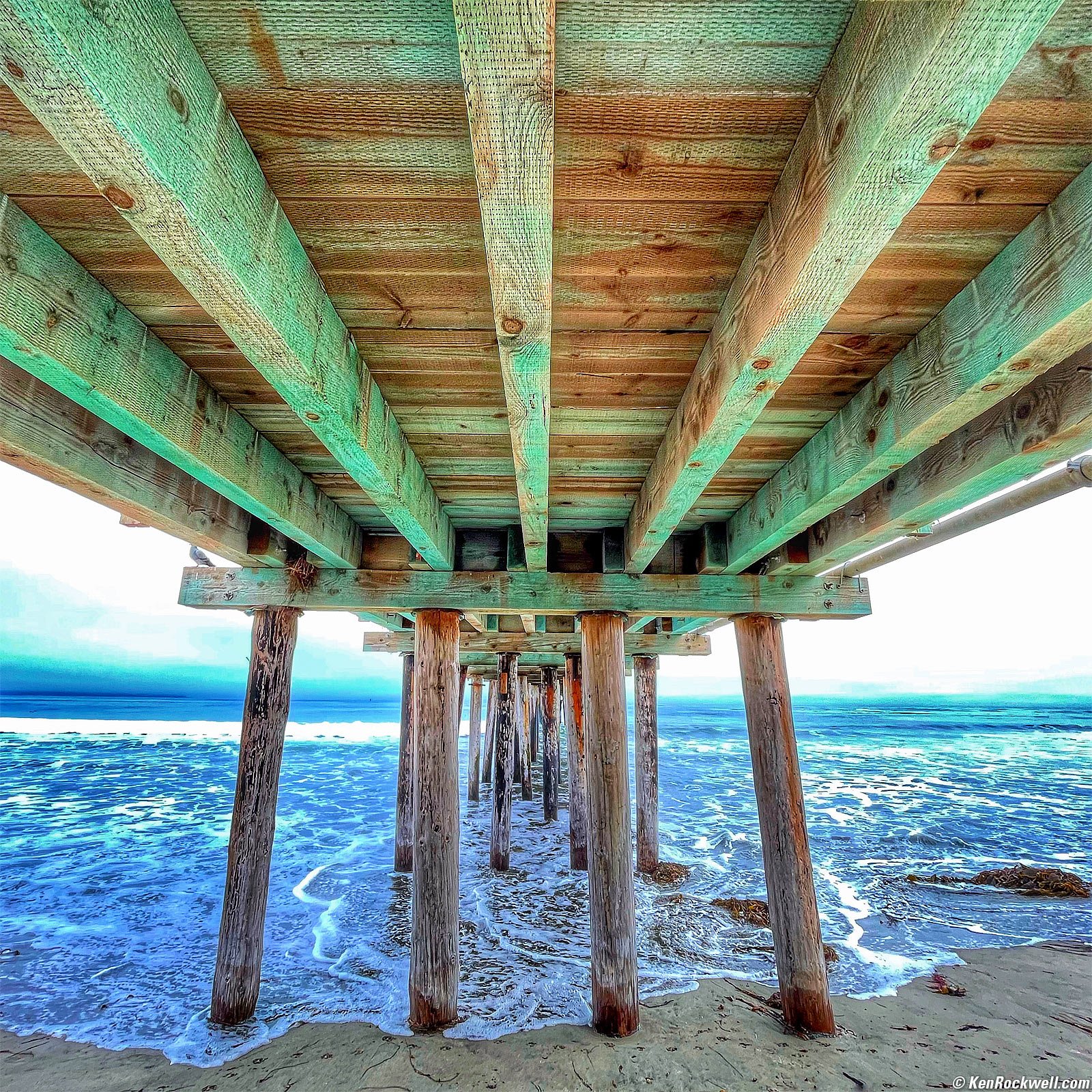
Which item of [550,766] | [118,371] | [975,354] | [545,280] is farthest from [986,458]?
[550,766]

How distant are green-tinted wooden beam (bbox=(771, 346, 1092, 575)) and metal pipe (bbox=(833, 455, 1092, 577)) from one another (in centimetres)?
20

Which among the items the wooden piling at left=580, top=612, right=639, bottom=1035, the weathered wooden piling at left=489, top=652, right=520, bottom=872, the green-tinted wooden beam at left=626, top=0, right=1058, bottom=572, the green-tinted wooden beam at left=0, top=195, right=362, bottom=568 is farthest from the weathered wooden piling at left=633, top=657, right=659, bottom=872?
the green-tinted wooden beam at left=626, top=0, right=1058, bottom=572

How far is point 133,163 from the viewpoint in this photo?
132 cm

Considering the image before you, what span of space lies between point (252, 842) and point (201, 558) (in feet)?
8.63

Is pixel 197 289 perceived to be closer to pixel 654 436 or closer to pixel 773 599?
pixel 654 436

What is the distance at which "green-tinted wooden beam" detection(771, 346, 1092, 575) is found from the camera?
2.46 meters

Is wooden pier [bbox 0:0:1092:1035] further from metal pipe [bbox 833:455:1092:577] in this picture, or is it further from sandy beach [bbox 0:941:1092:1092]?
sandy beach [bbox 0:941:1092:1092]

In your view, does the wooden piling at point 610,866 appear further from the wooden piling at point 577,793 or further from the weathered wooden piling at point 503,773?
the weathered wooden piling at point 503,773

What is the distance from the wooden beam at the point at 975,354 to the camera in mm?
1857

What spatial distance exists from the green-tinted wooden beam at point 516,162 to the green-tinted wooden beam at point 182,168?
73 cm

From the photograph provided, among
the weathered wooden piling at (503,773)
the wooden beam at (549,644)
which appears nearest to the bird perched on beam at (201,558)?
the wooden beam at (549,644)

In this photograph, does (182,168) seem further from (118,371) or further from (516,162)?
(118,371)

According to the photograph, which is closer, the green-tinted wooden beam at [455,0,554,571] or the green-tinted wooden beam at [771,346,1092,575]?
the green-tinted wooden beam at [455,0,554,571]

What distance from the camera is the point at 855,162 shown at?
1.36 meters
